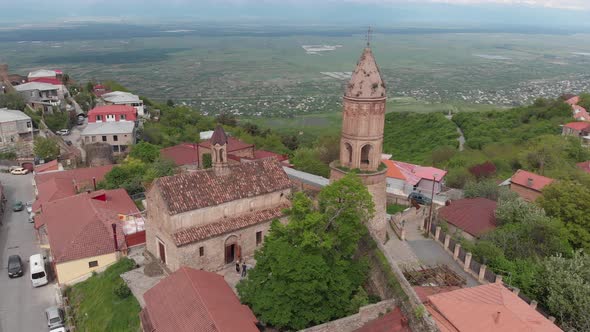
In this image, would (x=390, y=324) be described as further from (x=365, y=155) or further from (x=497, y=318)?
(x=365, y=155)

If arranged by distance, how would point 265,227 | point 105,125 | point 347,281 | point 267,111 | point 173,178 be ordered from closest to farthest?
point 347,281 → point 173,178 → point 265,227 → point 105,125 → point 267,111

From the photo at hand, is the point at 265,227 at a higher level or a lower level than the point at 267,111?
higher

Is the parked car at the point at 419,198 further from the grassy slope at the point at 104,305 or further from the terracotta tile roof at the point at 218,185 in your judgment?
the grassy slope at the point at 104,305

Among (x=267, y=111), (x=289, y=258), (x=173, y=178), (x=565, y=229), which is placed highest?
(x=173, y=178)

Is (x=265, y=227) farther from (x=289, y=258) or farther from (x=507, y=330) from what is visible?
(x=507, y=330)

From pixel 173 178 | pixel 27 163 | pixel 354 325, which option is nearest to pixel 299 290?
pixel 354 325

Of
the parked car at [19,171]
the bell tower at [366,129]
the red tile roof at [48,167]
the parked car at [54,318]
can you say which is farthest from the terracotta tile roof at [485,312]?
the parked car at [19,171]

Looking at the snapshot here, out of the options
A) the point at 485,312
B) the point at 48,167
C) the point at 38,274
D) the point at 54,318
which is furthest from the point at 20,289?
the point at 485,312
